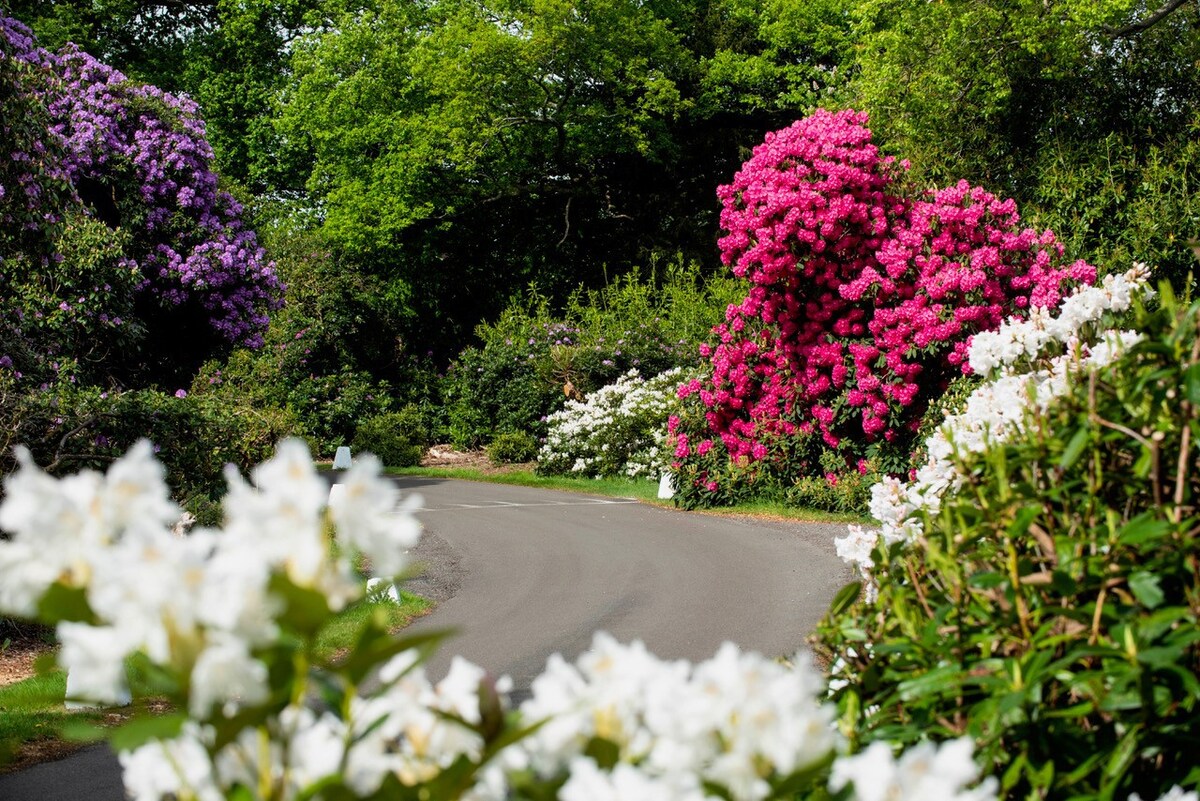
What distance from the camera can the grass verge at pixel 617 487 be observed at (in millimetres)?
13531

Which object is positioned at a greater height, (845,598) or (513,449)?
(845,598)

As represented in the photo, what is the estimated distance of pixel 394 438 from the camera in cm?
2356

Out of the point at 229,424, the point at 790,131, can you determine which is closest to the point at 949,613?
the point at 229,424

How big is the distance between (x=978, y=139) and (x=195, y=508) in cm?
1249

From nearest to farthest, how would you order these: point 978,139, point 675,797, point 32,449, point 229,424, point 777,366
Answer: point 675,797
point 32,449
point 229,424
point 777,366
point 978,139

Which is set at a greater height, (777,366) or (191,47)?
(191,47)

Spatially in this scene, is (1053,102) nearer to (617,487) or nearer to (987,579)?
(617,487)

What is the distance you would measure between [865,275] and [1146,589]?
11173 millimetres

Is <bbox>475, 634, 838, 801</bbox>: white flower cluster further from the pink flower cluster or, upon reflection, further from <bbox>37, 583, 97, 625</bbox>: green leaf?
the pink flower cluster

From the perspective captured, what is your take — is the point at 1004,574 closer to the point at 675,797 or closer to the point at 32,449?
the point at 675,797

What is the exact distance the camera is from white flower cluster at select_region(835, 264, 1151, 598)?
3.06 meters

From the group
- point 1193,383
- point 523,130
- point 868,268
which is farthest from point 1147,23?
point 1193,383

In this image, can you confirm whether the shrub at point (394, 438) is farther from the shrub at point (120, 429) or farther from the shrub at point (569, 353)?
the shrub at point (120, 429)

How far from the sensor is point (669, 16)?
29859 millimetres
